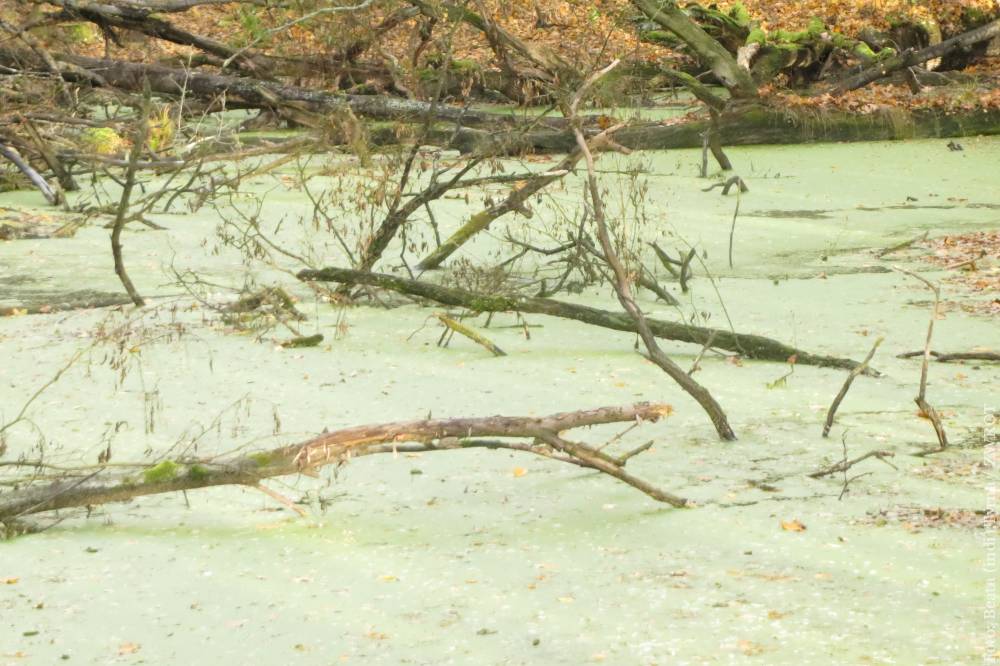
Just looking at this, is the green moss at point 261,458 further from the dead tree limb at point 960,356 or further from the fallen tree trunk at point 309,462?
the dead tree limb at point 960,356

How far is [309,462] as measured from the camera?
3279mm

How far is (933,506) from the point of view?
3285 mm

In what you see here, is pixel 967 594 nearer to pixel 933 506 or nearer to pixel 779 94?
pixel 933 506

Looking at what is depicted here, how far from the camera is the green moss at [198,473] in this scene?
3.31 metres

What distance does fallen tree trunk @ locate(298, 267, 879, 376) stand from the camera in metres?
4.84

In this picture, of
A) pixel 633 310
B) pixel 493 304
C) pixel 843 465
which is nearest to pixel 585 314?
pixel 493 304

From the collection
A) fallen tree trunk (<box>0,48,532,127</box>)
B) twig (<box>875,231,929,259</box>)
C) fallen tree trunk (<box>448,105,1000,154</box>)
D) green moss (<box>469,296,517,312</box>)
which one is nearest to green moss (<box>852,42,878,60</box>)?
fallen tree trunk (<box>448,105,1000,154</box>)

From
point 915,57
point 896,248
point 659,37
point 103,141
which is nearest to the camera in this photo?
point 896,248

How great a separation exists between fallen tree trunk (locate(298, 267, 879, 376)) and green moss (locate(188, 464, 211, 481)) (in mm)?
1977

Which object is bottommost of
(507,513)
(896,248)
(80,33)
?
(507,513)

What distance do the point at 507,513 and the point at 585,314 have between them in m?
1.86

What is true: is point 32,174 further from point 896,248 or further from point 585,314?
point 896,248

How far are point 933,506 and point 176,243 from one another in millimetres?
4773

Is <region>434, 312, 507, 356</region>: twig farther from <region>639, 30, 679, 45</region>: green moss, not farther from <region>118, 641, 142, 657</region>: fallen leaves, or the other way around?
<region>639, 30, 679, 45</region>: green moss
